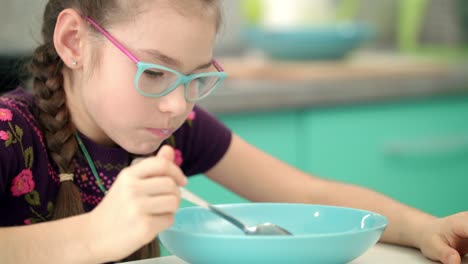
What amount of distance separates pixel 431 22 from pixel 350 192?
2082 millimetres

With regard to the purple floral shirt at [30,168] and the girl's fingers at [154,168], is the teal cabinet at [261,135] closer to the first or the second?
the purple floral shirt at [30,168]

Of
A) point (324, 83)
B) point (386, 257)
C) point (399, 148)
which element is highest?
point (324, 83)

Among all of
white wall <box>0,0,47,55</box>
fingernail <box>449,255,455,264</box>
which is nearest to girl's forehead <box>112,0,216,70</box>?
fingernail <box>449,255,455,264</box>

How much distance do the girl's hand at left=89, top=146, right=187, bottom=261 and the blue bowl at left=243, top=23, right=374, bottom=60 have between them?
178cm

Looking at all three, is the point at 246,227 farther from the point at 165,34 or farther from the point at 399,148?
the point at 399,148

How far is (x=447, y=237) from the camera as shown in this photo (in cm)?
105

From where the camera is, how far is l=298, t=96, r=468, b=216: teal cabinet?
2.26 meters

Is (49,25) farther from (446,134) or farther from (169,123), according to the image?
(446,134)

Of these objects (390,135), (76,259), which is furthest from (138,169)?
(390,135)

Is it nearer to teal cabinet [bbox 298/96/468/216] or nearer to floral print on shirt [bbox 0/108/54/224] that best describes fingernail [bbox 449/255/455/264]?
floral print on shirt [bbox 0/108/54/224]

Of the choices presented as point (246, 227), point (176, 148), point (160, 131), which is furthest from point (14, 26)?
point (246, 227)

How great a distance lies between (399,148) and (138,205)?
1.70 m

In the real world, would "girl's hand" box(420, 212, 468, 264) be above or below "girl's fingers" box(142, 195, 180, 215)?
below

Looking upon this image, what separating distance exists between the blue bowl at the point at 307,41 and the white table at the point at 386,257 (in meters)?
1.53
